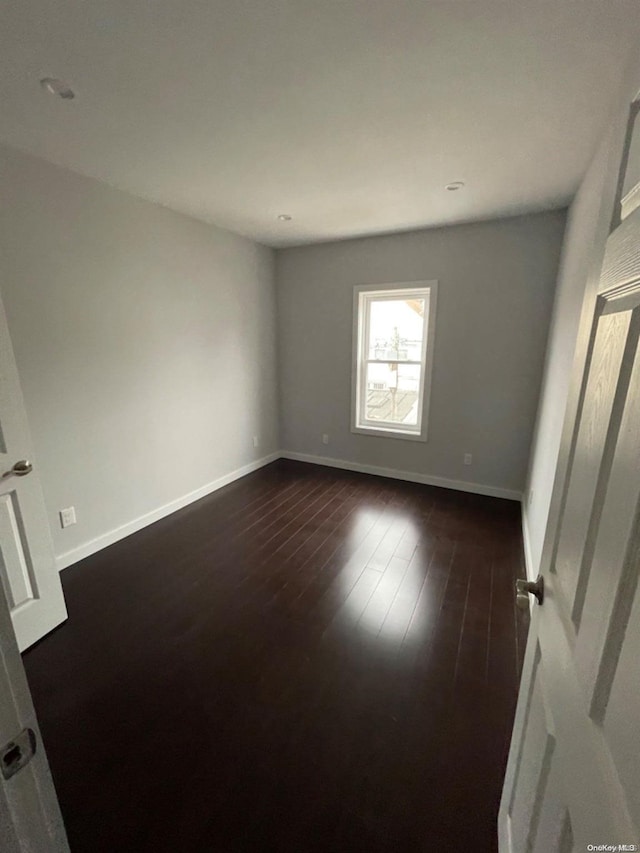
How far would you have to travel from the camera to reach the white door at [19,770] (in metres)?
0.56

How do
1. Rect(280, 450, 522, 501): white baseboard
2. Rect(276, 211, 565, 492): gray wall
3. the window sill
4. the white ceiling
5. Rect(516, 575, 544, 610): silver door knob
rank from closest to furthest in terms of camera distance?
Rect(516, 575, 544, 610): silver door knob → the white ceiling → Rect(276, 211, 565, 492): gray wall → Rect(280, 450, 522, 501): white baseboard → the window sill

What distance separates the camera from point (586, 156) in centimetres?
199

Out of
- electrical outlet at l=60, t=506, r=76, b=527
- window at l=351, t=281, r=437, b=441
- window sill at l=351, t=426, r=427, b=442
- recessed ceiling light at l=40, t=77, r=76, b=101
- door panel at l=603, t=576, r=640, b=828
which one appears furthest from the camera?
window sill at l=351, t=426, r=427, b=442

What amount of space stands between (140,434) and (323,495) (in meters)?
1.77

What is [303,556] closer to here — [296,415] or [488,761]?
[488,761]

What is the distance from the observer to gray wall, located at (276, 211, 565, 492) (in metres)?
3.12

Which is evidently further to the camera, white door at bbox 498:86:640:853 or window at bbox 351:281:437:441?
window at bbox 351:281:437:441

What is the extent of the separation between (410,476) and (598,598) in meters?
3.47

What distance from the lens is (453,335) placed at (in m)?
3.48

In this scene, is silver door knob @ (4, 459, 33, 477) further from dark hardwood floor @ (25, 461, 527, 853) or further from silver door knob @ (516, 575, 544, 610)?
silver door knob @ (516, 575, 544, 610)

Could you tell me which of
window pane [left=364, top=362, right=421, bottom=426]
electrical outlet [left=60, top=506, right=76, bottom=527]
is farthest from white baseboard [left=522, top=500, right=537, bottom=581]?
electrical outlet [left=60, top=506, right=76, bottom=527]

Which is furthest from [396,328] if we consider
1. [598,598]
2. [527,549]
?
[598,598]

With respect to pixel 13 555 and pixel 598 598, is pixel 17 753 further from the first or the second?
pixel 13 555

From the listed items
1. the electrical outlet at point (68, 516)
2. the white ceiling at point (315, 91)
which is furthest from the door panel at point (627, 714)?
the electrical outlet at point (68, 516)
